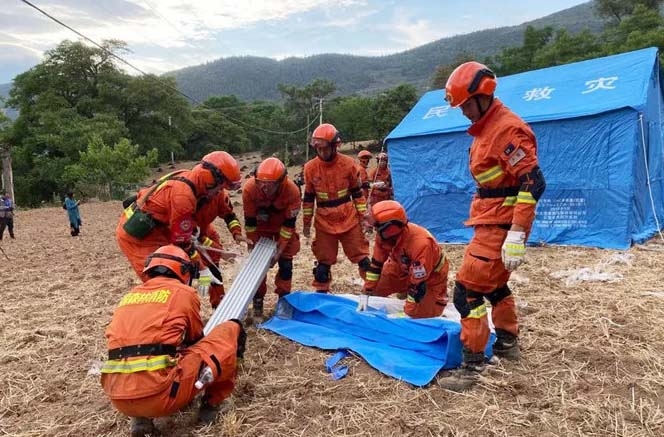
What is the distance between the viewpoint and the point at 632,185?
747 centimetres

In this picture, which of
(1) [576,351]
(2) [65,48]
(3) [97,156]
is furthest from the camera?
(2) [65,48]

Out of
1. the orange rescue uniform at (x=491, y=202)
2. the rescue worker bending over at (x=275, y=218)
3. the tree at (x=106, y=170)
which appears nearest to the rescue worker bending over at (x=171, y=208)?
the rescue worker bending over at (x=275, y=218)

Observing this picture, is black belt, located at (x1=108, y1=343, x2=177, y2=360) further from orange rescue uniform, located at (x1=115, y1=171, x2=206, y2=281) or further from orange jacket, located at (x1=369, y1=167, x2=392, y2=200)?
orange jacket, located at (x1=369, y1=167, x2=392, y2=200)

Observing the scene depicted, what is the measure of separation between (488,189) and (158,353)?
224cm

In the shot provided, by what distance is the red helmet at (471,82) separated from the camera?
3.11 metres

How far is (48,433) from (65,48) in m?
46.5

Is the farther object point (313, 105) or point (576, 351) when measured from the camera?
point (313, 105)

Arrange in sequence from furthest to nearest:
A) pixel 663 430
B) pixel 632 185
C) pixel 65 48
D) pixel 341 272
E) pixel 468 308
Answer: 1. pixel 65 48
2. pixel 632 185
3. pixel 341 272
4. pixel 468 308
5. pixel 663 430

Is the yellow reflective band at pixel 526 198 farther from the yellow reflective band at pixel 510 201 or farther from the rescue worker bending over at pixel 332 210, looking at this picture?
the rescue worker bending over at pixel 332 210

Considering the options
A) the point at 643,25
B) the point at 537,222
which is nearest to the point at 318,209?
the point at 537,222

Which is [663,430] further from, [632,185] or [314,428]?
[632,185]

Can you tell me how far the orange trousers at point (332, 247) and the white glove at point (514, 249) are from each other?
8.38 ft

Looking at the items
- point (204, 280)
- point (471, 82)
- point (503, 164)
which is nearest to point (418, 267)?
point (503, 164)

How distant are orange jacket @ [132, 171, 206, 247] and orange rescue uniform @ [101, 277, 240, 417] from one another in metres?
0.96
